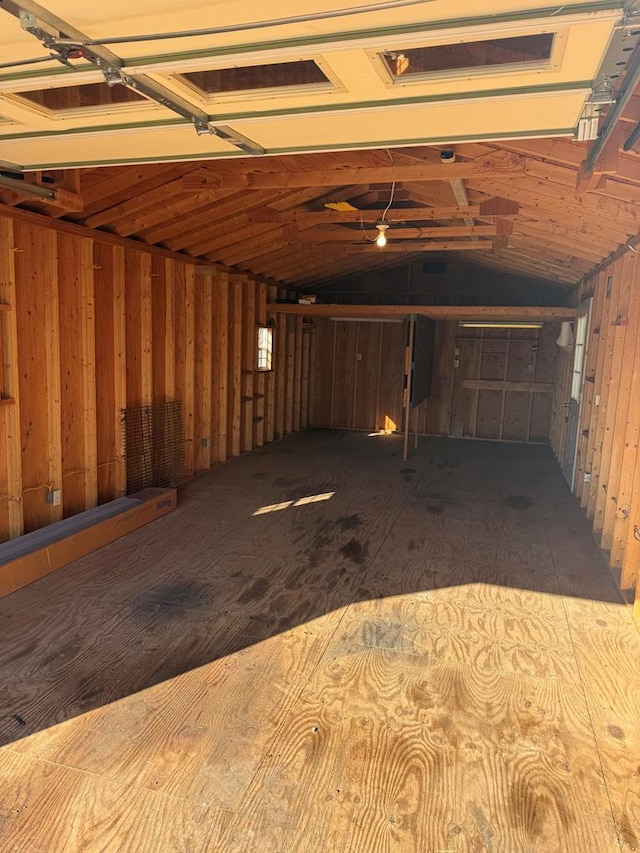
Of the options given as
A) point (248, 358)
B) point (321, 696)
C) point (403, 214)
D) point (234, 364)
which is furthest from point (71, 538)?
point (248, 358)

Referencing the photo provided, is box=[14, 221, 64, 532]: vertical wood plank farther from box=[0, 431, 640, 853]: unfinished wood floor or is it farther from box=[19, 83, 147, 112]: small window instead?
box=[19, 83, 147, 112]: small window

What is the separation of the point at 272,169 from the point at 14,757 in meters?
3.83

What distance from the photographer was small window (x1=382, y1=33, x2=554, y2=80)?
5.65 feet

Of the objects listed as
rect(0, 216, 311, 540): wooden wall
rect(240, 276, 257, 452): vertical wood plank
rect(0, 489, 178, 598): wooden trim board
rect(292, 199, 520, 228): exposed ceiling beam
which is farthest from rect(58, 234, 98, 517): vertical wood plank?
rect(240, 276, 257, 452): vertical wood plank

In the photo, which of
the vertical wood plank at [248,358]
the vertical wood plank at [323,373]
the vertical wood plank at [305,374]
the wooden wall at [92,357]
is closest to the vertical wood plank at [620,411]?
the wooden wall at [92,357]

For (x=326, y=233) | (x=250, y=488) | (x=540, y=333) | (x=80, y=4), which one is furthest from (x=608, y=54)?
(x=540, y=333)

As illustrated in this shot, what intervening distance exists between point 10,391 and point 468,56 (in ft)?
12.9

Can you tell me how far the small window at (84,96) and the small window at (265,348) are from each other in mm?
6808

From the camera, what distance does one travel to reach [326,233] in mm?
6668

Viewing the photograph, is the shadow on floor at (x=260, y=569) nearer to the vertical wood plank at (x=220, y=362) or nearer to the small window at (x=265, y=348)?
the vertical wood plank at (x=220, y=362)

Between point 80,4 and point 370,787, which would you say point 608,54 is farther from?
point 370,787

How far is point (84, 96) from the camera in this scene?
2.19 meters

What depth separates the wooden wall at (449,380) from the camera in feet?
34.3

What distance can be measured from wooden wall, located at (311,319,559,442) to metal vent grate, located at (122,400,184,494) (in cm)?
522
